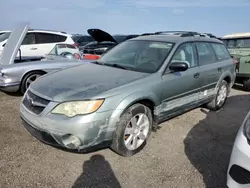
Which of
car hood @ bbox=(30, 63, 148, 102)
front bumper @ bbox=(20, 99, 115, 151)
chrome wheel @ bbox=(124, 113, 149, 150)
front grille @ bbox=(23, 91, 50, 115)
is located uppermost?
car hood @ bbox=(30, 63, 148, 102)

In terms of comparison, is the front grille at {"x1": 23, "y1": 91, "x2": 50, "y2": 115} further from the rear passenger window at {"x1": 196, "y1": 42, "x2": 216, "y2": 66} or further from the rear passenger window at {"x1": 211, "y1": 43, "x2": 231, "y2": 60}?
the rear passenger window at {"x1": 211, "y1": 43, "x2": 231, "y2": 60}

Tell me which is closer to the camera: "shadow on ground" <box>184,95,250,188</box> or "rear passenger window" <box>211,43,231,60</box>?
"shadow on ground" <box>184,95,250,188</box>

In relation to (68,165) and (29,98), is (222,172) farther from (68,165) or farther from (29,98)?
(29,98)

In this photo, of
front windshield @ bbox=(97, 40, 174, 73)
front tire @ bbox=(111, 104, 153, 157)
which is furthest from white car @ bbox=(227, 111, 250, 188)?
front windshield @ bbox=(97, 40, 174, 73)

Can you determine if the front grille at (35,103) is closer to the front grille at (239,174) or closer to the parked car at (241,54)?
the front grille at (239,174)

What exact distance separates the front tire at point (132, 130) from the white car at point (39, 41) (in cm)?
695

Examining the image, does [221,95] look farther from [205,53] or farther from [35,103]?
[35,103]

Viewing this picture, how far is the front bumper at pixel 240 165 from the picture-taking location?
81.4 inches

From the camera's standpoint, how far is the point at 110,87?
2.98 m

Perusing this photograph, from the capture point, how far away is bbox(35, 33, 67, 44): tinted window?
9.55 m

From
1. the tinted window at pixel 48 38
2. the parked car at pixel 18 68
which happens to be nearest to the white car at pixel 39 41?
the tinted window at pixel 48 38

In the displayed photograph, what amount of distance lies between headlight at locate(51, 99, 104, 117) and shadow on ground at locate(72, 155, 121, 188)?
70 centimetres

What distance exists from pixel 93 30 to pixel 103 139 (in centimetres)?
743

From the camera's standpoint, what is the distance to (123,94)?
2979 mm
